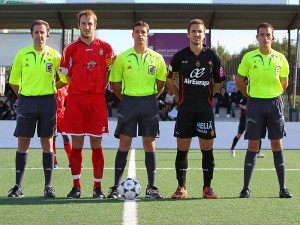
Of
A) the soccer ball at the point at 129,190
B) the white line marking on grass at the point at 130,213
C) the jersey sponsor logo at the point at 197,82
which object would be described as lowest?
the white line marking on grass at the point at 130,213

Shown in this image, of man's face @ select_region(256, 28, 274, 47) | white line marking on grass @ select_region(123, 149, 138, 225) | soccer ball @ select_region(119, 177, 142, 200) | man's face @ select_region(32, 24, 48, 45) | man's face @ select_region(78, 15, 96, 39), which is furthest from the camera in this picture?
man's face @ select_region(256, 28, 274, 47)

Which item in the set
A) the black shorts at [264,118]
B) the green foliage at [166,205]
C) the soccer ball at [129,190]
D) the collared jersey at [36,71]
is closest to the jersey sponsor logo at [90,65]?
the collared jersey at [36,71]

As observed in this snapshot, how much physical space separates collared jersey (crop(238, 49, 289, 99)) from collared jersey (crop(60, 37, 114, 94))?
5.43ft

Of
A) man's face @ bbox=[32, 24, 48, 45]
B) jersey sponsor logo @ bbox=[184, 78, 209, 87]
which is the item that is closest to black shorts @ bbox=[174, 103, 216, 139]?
jersey sponsor logo @ bbox=[184, 78, 209, 87]

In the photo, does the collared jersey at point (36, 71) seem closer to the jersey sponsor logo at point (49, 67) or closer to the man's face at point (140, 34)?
the jersey sponsor logo at point (49, 67)

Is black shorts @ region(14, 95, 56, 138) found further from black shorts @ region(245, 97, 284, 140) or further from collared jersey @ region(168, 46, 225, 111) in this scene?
black shorts @ region(245, 97, 284, 140)

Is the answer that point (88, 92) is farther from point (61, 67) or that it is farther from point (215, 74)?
point (215, 74)

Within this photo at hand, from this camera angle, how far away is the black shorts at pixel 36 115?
25.7ft

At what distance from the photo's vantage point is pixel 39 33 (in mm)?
7828

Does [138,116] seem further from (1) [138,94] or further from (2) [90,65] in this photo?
(2) [90,65]

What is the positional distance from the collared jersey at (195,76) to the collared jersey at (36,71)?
1.36 m

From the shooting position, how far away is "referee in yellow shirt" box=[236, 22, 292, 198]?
26.2 ft

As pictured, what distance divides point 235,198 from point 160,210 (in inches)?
54.3

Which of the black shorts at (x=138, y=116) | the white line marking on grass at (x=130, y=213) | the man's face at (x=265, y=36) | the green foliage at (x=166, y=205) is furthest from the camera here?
the man's face at (x=265, y=36)
